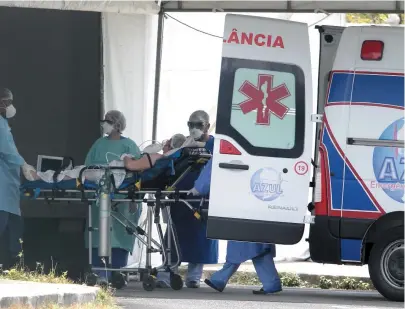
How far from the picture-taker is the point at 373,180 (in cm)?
1071

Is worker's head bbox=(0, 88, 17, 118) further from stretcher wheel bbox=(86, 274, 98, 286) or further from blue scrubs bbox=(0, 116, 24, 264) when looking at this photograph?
stretcher wheel bbox=(86, 274, 98, 286)

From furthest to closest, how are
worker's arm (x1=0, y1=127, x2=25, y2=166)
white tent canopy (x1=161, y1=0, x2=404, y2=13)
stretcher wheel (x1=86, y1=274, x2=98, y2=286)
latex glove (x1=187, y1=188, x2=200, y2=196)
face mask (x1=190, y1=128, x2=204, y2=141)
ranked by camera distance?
white tent canopy (x1=161, y1=0, x2=404, y2=13) → face mask (x1=190, y1=128, x2=204, y2=141) → worker's arm (x1=0, y1=127, x2=25, y2=166) → stretcher wheel (x1=86, y1=274, x2=98, y2=286) → latex glove (x1=187, y1=188, x2=200, y2=196)

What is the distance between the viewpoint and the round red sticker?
10930mm

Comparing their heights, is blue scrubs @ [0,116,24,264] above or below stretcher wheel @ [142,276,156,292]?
above

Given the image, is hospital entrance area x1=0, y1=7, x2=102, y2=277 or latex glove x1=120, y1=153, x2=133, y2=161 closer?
latex glove x1=120, y1=153, x2=133, y2=161

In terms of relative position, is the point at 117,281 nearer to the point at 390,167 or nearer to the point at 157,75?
the point at 390,167

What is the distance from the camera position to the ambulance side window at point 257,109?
10891mm

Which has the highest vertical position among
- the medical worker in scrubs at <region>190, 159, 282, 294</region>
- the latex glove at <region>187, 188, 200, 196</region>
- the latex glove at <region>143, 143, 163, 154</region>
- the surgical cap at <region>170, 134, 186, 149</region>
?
the surgical cap at <region>170, 134, 186, 149</region>

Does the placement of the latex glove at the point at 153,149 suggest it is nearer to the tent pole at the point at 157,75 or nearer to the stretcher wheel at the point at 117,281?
the stretcher wheel at the point at 117,281

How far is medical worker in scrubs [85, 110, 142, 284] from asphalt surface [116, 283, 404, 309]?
0.38 metres

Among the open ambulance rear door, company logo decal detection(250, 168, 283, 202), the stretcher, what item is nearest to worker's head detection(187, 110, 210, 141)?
the stretcher

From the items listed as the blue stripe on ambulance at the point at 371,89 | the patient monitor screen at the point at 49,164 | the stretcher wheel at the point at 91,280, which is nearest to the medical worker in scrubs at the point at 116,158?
the patient monitor screen at the point at 49,164

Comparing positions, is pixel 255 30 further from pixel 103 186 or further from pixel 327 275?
pixel 327 275

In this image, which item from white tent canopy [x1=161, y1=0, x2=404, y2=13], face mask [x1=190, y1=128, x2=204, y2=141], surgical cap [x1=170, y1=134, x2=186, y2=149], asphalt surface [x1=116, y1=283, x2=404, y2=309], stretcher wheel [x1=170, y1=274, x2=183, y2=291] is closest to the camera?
asphalt surface [x1=116, y1=283, x2=404, y2=309]
